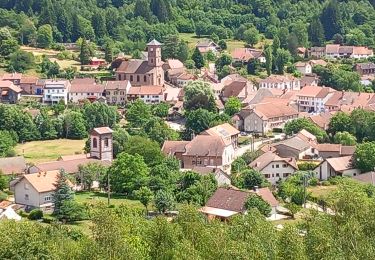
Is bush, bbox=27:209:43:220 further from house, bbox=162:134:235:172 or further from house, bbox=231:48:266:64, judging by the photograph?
house, bbox=231:48:266:64

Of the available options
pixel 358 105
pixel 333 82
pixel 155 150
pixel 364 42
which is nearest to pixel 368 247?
pixel 155 150

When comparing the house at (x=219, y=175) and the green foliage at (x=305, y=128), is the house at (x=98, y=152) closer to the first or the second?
the house at (x=219, y=175)

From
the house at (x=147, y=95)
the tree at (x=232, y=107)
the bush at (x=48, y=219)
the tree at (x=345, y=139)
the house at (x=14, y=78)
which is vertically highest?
the house at (x=14, y=78)

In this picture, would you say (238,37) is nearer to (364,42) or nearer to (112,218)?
(364,42)

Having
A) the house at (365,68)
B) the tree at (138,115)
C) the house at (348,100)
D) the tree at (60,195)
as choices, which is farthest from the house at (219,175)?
the house at (365,68)

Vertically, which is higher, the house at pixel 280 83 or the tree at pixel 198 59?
the tree at pixel 198 59
